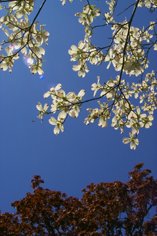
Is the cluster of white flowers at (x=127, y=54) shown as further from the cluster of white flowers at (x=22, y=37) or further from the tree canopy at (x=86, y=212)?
the tree canopy at (x=86, y=212)

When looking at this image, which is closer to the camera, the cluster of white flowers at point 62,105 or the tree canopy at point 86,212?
the cluster of white flowers at point 62,105

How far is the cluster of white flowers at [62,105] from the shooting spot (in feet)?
15.2

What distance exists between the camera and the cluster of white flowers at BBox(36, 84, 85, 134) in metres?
4.62

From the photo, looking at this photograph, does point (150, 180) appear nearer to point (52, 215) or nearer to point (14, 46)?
point (52, 215)

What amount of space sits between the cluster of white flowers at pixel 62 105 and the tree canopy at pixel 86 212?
304 inches

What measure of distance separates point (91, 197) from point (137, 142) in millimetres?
8857

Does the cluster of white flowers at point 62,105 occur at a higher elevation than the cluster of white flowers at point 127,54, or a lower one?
lower

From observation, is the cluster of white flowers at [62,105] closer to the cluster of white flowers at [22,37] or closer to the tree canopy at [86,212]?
the cluster of white flowers at [22,37]

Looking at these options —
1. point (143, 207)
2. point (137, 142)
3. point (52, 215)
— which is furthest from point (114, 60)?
point (143, 207)

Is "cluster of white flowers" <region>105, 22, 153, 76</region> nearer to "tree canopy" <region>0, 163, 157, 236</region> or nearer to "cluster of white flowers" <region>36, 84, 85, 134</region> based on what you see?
"cluster of white flowers" <region>36, 84, 85, 134</region>

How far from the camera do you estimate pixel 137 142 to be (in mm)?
5246

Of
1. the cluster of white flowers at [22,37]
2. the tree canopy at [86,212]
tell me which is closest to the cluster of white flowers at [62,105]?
the cluster of white flowers at [22,37]

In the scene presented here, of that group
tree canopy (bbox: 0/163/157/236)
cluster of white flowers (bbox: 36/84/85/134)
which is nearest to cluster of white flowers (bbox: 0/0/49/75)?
cluster of white flowers (bbox: 36/84/85/134)

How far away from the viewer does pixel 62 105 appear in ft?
15.2
